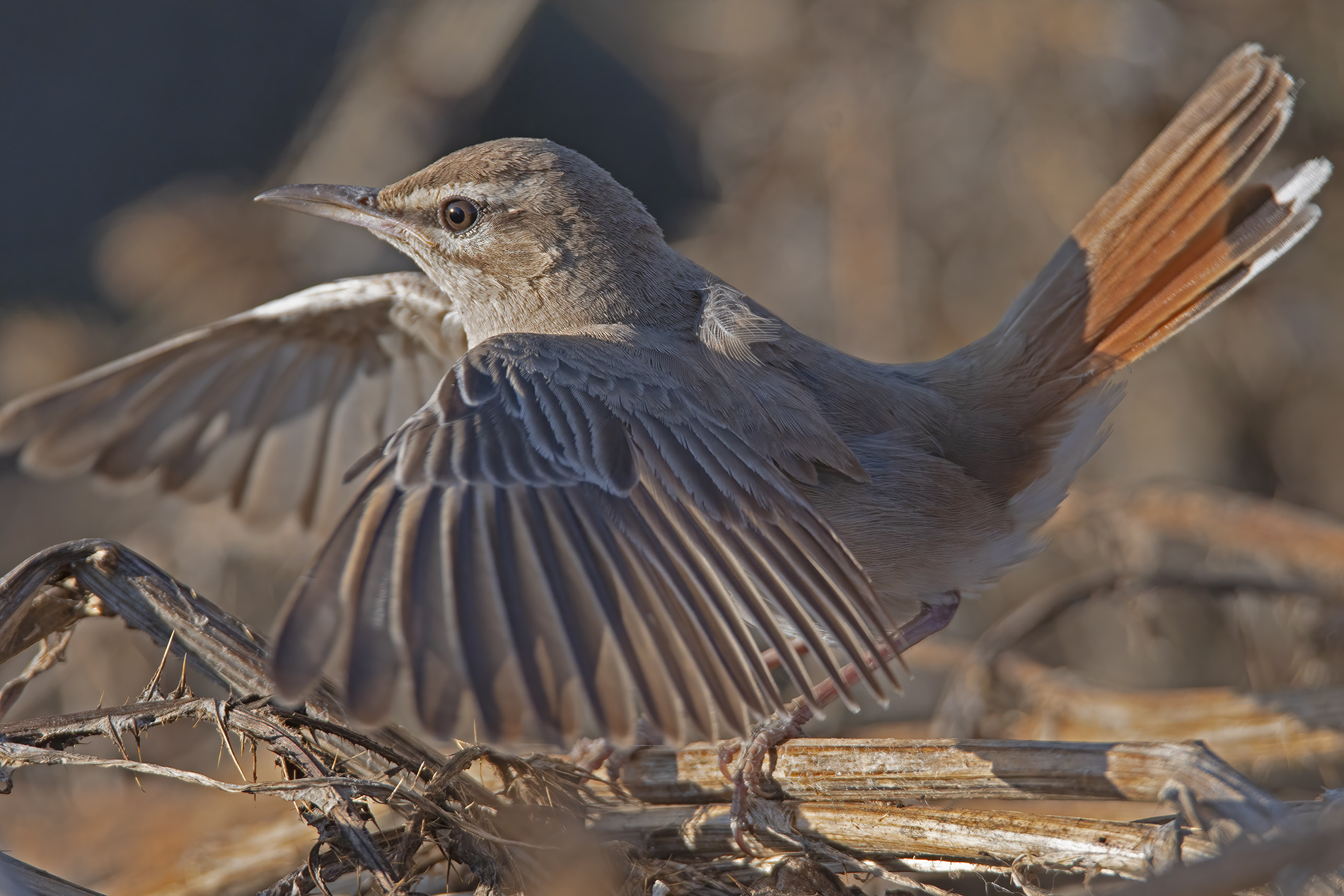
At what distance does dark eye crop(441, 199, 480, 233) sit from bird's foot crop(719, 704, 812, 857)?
205cm

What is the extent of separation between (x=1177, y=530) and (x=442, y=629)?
2.94m

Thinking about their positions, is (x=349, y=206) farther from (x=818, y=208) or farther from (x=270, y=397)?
(x=818, y=208)

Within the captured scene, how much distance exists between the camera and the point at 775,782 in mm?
2604

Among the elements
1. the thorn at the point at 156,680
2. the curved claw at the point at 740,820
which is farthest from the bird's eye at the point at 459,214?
the curved claw at the point at 740,820

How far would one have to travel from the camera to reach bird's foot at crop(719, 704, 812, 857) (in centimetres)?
246

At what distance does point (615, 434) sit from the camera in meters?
2.68

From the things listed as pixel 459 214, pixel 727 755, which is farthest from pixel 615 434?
pixel 459 214

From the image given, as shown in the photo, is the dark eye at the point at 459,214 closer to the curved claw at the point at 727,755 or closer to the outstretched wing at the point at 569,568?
the outstretched wing at the point at 569,568

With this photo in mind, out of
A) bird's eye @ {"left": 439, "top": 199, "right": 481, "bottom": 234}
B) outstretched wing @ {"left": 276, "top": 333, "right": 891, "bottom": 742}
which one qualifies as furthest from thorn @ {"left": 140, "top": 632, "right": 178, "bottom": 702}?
bird's eye @ {"left": 439, "top": 199, "right": 481, "bottom": 234}

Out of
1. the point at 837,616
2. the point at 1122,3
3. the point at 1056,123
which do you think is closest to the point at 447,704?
the point at 837,616

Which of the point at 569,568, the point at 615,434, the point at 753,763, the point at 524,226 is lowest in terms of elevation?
the point at 753,763

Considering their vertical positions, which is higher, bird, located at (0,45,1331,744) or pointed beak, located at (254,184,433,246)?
pointed beak, located at (254,184,433,246)

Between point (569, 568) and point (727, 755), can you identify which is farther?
point (727, 755)

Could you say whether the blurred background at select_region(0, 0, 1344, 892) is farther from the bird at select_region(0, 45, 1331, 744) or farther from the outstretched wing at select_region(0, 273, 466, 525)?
the bird at select_region(0, 45, 1331, 744)
